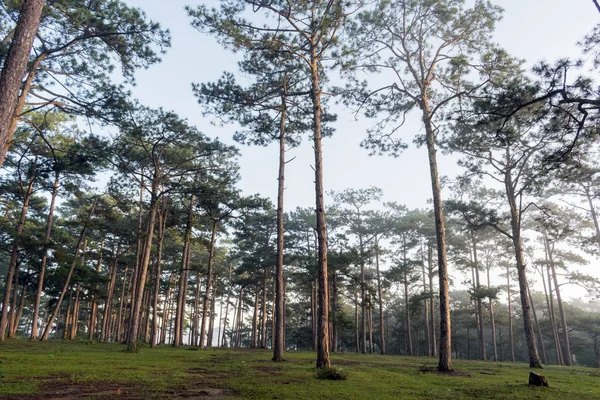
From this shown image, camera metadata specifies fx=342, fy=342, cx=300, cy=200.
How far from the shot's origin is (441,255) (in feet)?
40.9

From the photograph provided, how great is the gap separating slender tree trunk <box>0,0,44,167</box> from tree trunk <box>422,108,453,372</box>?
11.9m

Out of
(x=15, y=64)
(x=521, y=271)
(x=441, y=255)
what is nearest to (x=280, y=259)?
(x=441, y=255)

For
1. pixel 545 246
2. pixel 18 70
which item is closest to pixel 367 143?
pixel 18 70

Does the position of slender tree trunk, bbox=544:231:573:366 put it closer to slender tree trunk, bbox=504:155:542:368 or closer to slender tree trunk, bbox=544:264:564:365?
slender tree trunk, bbox=544:264:564:365

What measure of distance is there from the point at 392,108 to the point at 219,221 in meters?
14.6

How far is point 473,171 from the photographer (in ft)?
62.7

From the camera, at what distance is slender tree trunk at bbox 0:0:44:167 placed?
16.7 feet

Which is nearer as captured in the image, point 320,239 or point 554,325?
point 320,239

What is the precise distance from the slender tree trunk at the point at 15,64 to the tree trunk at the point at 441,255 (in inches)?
469

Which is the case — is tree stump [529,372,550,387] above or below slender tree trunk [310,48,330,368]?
below

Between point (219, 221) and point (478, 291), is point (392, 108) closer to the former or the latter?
point (219, 221)

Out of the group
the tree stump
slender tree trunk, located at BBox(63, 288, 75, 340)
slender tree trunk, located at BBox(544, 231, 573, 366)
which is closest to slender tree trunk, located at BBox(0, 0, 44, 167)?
the tree stump

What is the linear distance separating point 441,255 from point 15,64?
12.7 metres

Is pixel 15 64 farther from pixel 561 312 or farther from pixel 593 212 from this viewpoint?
pixel 561 312
